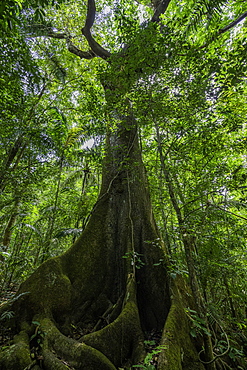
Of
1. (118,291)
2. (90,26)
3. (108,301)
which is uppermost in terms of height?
(90,26)

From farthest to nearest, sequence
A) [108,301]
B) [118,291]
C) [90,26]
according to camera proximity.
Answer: [90,26] < [118,291] < [108,301]

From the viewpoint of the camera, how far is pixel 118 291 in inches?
133

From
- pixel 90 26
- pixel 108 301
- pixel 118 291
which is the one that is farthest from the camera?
pixel 90 26

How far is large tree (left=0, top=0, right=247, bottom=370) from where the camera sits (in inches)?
91.7

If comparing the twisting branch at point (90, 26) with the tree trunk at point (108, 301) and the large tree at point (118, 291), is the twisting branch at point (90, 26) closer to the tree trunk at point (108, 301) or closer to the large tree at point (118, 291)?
the large tree at point (118, 291)

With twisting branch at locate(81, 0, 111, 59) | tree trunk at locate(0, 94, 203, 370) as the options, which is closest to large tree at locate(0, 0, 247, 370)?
tree trunk at locate(0, 94, 203, 370)

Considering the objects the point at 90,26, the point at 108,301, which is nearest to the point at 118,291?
the point at 108,301

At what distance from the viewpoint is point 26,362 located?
215 centimetres

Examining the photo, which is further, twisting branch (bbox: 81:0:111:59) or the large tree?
twisting branch (bbox: 81:0:111:59)

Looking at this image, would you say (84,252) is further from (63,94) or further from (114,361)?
(63,94)

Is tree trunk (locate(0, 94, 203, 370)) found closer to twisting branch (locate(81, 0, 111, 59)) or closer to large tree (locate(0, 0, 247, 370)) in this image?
large tree (locate(0, 0, 247, 370))

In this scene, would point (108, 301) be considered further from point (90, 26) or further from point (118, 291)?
point (90, 26)

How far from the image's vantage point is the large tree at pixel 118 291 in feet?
7.64

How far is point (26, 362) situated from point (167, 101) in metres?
3.78
